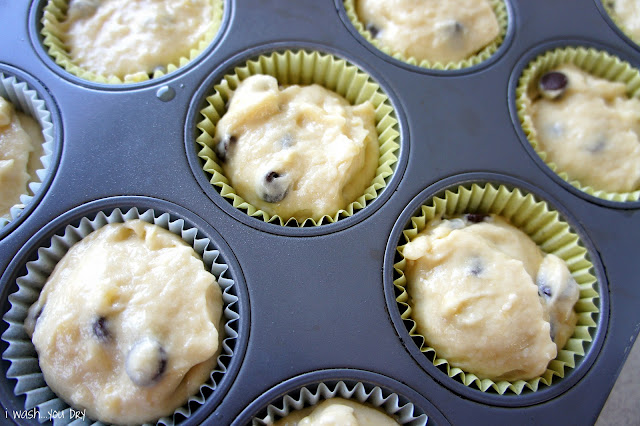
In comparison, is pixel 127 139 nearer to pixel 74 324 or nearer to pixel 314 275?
pixel 74 324

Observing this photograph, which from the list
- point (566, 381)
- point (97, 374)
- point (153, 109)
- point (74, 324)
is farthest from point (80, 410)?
point (566, 381)

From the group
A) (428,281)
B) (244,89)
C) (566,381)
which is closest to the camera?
(566,381)

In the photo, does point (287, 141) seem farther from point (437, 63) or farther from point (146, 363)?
point (146, 363)

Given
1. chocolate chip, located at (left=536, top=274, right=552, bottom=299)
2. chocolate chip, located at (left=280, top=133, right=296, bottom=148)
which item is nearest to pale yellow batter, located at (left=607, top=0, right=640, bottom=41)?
chocolate chip, located at (left=536, top=274, right=552, bottom=299)

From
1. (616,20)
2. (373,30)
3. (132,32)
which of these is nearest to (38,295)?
(132,32)

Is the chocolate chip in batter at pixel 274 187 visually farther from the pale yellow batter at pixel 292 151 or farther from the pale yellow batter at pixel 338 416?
the pale yellow batter at pixel 338 416

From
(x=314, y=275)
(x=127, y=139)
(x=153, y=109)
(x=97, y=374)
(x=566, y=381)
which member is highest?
(x=153, y=109)

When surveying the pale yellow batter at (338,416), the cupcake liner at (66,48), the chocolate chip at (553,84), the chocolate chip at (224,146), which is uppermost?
the chocolate chip at (553,84)

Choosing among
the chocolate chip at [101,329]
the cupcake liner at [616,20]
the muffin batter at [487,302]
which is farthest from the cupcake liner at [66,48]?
the cupcake liner at [616,20]
